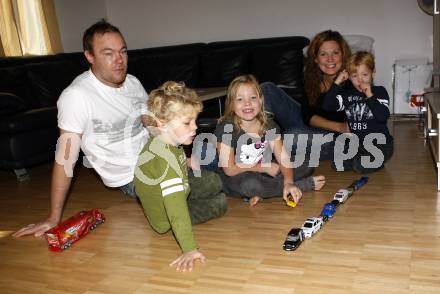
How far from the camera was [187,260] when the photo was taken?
1665mm

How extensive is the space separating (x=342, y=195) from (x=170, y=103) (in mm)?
977

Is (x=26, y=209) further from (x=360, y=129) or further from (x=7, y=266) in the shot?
(x=360, y=129)

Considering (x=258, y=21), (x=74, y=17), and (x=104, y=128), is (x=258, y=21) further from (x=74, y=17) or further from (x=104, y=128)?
(x=104, y=128)

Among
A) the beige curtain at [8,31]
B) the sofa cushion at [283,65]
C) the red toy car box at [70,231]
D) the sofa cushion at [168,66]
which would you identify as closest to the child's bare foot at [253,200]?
the red toy car box at [70,231]

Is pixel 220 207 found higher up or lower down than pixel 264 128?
lower down

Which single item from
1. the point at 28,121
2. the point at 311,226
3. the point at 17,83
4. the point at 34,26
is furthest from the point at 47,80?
the point at 311,226

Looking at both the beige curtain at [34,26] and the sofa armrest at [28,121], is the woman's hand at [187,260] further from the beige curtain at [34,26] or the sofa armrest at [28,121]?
the beige curtain at [34,26]

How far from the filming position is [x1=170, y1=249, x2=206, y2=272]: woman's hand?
166 centimetres

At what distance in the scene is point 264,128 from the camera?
232 cm

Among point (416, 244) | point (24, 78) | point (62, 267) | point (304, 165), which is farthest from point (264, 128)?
point (24, 78)

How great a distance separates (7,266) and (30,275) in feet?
0.57

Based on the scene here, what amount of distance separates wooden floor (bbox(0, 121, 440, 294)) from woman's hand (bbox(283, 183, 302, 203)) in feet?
0.20

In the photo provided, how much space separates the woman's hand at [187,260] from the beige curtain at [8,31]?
3.47 meters

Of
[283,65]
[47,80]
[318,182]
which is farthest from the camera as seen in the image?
Result: [283,65]
